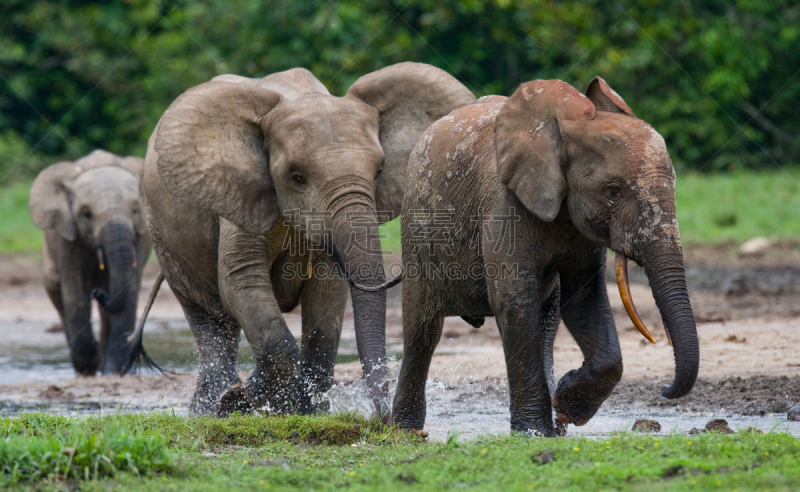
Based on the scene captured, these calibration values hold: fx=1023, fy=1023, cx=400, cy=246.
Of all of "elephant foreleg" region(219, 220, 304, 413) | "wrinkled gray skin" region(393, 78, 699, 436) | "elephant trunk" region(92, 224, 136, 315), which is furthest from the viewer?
"elephant trunk" region(92, 224, 136, 315)

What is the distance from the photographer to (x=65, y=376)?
1062 cm

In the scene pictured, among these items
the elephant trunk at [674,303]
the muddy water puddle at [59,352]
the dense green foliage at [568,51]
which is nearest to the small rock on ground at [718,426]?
the elephant trunk at [674,303]

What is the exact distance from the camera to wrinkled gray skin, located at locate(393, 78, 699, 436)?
15.5 feet

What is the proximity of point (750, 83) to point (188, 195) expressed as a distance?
A: 665 inches

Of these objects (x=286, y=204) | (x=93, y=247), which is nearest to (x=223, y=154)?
(x=286, y=204)

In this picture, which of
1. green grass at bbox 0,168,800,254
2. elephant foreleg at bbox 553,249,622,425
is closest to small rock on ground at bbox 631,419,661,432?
elephant foreleg at bbox 553,249,622,425

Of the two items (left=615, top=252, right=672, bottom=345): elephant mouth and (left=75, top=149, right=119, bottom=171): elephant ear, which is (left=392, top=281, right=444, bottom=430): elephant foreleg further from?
(left=75, top=149, right=119, bottom=171): elephant ear

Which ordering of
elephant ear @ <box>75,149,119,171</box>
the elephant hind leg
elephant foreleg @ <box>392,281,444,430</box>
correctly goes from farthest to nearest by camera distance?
elephant ear @ <box>75,149,119,171</box> < the elephant hind leg < elephant foreleg @ <box>392,281,444,430</box>

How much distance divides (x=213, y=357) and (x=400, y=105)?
2366 mm

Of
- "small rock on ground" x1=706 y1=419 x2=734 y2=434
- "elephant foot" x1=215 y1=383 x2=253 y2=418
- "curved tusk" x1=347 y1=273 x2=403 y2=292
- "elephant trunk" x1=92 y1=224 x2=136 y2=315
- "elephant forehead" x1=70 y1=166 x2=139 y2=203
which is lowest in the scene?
"small rock on ground" x1=706 y1=419 x2=734 y2=434

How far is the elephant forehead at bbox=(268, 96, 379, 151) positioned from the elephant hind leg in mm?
1799

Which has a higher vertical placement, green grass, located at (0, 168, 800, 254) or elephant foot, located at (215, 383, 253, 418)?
green grass, located at (0, 168, 800, 254)

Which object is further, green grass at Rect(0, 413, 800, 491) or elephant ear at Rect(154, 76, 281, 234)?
elephant ear at Rect(154, 76, 281, 234)

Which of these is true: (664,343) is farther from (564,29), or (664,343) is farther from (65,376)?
(564,29)
